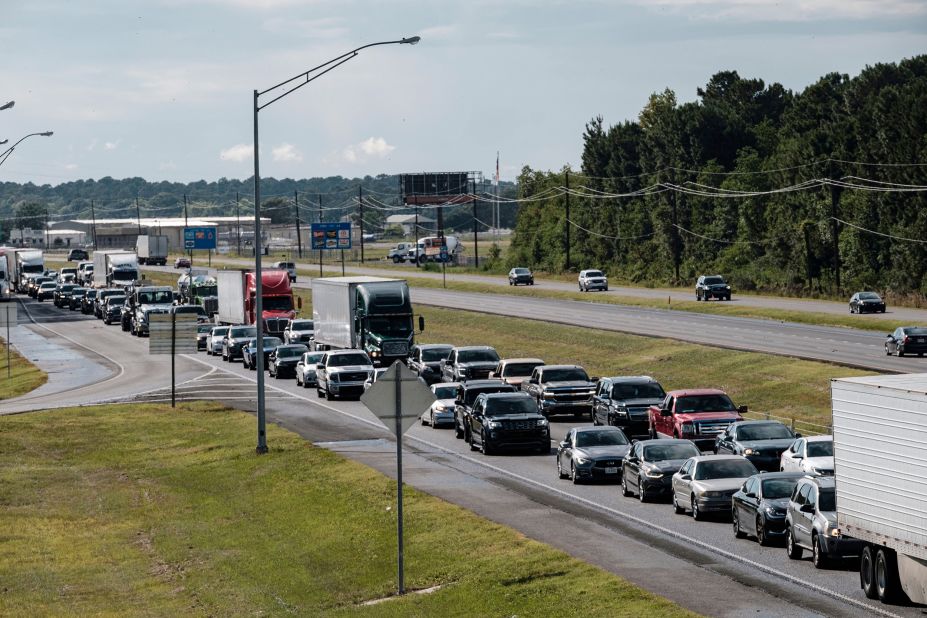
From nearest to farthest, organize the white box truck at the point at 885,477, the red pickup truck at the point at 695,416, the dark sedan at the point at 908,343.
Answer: the white box truck at the point at 885,477
the red pickup truck at the point at 695,416
the dark sedan at the point at 908,343

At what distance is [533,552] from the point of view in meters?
Result: 24.8

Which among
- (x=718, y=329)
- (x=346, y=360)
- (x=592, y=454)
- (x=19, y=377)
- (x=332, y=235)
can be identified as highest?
(x=332, y=235)

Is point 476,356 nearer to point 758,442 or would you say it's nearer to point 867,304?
point 758,442

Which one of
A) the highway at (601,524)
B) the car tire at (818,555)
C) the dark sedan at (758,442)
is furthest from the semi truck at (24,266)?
the car tire at (818,555)

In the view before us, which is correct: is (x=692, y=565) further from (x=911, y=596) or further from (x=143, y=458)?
(x=143, y=458)

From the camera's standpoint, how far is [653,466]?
31.5m

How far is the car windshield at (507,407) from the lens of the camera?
40938 millimetres

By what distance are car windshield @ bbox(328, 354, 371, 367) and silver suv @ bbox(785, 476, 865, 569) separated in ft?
115

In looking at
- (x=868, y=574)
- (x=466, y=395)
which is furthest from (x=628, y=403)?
(x=868, y=574)

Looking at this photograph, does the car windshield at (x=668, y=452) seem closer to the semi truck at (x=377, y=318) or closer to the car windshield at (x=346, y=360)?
the car windshield at (x=346, y=360)

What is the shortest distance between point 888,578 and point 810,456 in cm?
1171

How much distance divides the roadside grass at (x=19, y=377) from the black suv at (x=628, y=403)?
32.3 meters

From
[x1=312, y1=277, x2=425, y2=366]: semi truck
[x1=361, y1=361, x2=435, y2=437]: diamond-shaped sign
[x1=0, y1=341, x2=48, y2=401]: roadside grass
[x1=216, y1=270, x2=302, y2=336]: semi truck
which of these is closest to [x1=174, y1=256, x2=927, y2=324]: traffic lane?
[x1=312, y1=277, x2=425, y2=366]: semi truck

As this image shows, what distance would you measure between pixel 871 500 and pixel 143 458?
95.0 ft
